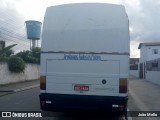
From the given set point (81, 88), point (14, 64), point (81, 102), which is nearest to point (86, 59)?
point (81, 88)

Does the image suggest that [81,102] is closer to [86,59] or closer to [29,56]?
[86,59]

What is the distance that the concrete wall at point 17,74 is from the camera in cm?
3203

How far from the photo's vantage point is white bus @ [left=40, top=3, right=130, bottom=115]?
Result: 34.3ft

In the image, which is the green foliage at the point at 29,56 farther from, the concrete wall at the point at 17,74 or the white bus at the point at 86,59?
the white bus at the point at 86,59

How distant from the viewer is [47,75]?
10.9 meters

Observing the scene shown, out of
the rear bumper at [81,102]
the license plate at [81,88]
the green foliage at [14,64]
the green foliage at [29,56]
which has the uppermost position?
the green foliage at [29,56]

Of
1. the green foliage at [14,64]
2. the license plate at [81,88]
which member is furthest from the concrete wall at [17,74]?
the license plate at [81,88]

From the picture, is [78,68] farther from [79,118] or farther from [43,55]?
[79,118]

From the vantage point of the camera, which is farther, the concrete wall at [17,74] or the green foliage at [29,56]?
the green foliage at [29,56]

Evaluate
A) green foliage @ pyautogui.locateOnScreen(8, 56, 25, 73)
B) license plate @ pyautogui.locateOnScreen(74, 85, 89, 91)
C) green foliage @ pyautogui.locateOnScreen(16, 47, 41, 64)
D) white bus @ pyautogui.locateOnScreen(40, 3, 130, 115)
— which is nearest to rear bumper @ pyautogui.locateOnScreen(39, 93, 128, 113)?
white bus @ pyautogui.locateOnScreen(40, 3, 130, 115)

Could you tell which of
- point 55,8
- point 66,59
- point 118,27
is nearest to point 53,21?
point 55,8

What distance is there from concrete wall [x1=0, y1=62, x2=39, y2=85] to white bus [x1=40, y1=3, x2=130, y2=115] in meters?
21.6

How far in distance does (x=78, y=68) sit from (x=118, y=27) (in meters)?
1.80

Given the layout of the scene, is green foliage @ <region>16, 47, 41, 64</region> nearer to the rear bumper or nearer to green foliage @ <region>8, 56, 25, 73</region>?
green foliage @ <region>8, 56, 25, 73</region>
